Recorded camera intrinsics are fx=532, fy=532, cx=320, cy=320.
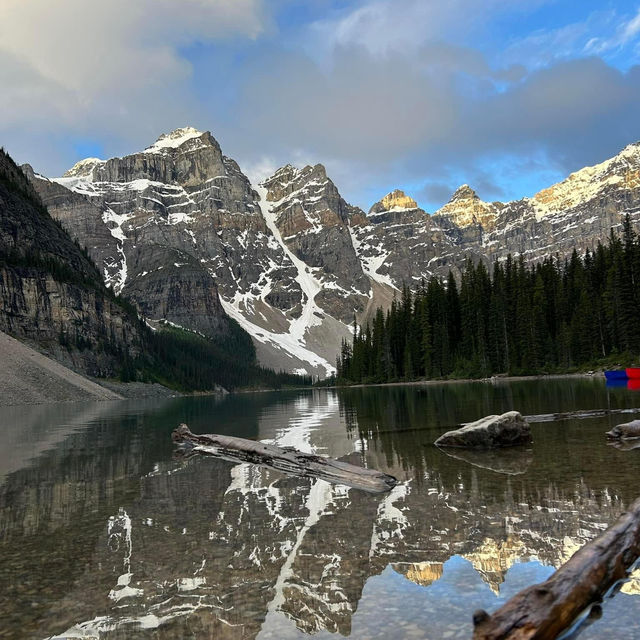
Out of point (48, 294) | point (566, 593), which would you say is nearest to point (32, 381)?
point (48, 294)

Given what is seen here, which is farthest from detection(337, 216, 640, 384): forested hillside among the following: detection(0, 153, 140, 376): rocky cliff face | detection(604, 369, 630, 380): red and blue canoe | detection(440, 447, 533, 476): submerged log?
detection(0, 153, 140, 376): rocky cliff face

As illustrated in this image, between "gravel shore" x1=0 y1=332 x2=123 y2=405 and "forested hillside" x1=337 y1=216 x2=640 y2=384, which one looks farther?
"gravel shore" x1=0 y1=332 x2=123 y2=405

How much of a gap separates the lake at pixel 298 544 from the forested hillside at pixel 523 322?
6971cm

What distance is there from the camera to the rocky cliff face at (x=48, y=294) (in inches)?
6107

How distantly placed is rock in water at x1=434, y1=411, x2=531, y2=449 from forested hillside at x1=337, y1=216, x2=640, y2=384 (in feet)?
204

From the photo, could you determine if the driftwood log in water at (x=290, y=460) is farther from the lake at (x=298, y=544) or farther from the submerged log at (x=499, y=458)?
the submerged log at (x=499, y=458)

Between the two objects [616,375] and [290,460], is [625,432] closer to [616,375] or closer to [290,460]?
[290,460]

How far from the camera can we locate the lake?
6.64 metres

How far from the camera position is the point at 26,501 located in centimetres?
1379

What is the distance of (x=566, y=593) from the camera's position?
6.06 m

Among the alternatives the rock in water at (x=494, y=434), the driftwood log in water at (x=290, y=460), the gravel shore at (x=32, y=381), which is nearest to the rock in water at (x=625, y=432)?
the rock in water at (x=494, y=434)

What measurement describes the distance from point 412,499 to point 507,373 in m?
87.0

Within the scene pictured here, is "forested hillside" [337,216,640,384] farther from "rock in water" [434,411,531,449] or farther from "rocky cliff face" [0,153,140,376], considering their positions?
"rocky cliff face" [0,153,140,376]

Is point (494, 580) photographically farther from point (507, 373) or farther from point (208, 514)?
point (507, 373)
